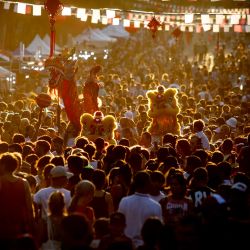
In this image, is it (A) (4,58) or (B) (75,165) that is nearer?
(B) (75,165)

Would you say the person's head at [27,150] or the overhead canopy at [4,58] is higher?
the overhead canopy at [4,58]

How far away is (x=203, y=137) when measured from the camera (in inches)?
655

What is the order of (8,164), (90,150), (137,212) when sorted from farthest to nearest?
(90,150) < (8,164) < (137,212)

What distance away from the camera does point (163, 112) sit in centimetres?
1866

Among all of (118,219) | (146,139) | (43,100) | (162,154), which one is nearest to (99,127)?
(146,139)

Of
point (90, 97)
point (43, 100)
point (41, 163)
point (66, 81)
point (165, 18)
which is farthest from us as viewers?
point (165, 18)

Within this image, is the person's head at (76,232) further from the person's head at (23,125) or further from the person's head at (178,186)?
the person's head at (23,125)

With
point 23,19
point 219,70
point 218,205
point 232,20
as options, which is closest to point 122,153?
point 218,205

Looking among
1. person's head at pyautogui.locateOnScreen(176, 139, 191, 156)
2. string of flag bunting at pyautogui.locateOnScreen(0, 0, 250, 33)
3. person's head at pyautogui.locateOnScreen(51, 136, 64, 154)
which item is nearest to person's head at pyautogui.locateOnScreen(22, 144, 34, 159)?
person's head at pyautogui.locateOnScreen(51, 136, 64, 154)

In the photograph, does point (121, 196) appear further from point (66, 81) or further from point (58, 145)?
point (66, 81)

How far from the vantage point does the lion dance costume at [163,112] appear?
18.7 meters

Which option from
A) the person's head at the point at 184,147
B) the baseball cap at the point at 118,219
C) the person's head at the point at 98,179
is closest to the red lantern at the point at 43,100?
the person's head at the point at 184,147

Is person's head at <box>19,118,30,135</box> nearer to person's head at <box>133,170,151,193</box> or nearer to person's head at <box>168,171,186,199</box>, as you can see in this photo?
person's head at <box>168,171,186,199</box>

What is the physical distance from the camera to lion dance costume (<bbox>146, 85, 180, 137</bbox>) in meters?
18.7
